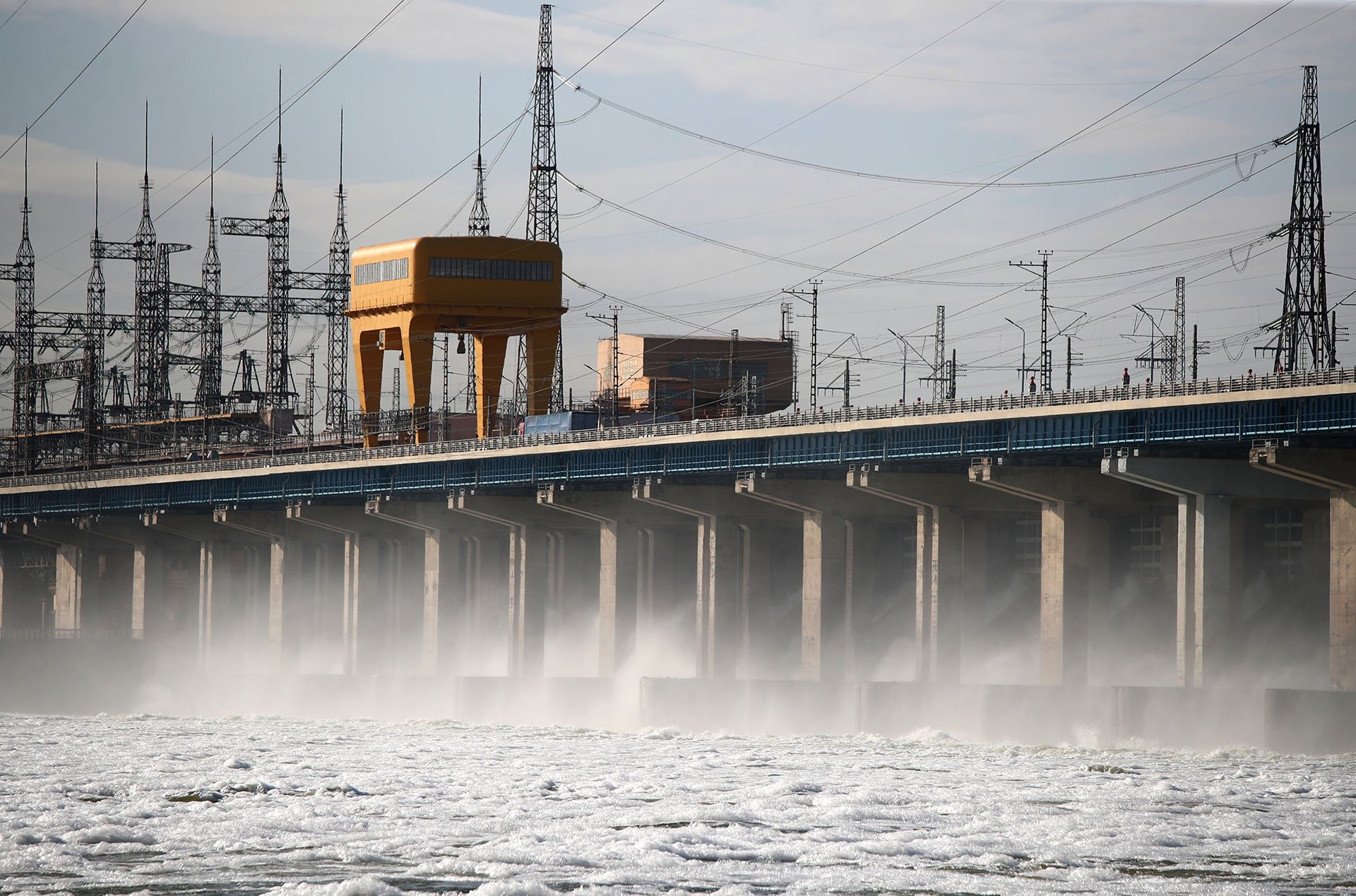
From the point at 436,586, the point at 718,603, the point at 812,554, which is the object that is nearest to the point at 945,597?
the point at 812,554

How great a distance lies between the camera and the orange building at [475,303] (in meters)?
109

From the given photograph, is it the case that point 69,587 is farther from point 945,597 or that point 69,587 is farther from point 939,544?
point 945,597

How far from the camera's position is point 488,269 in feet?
358

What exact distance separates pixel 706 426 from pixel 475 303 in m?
33.0

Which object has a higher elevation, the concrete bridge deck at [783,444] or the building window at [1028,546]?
the concrete bridge deck at [783,444]

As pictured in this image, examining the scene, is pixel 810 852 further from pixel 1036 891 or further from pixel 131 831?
pixel 131 831

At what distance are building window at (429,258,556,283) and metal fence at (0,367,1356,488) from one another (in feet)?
46.1

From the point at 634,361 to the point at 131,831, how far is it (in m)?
95.3

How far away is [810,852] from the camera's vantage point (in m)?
31.9

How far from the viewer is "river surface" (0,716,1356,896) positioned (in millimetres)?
28875

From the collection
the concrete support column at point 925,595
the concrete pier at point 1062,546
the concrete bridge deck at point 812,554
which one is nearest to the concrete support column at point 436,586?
the concrete bridge deck at point 812,554

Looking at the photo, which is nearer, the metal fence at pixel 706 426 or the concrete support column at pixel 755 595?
the metal fence at pixel 706 426

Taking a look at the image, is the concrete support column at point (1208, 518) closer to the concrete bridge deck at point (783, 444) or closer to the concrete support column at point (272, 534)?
the concrete bridge deck at point (783, 444)

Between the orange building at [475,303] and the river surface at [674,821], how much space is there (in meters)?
54.6
